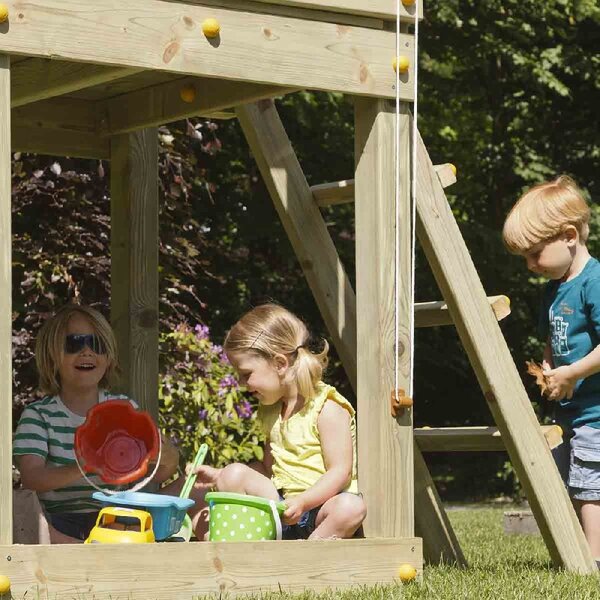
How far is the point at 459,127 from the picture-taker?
56.7ft

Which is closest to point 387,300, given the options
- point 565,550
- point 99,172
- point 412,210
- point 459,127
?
point 412,210

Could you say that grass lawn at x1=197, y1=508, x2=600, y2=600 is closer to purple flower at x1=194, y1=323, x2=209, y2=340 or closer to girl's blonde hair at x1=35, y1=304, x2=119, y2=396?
girl's blonde hair at x1=35, y1=304, x2=119, y2=396

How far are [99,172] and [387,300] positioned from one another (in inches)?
159

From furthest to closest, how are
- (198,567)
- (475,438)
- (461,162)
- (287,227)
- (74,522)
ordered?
(461,162)
(287,227)
(475,438)
(74,522)
(198,567)

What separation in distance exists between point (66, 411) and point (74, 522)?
0.41 m

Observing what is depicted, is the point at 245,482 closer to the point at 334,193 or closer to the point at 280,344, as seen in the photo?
the point at 280,344

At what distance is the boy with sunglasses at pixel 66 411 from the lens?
4.93 m

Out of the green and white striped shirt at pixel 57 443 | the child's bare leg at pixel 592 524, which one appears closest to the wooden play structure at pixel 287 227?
the child's bare leg at pixel 592 524

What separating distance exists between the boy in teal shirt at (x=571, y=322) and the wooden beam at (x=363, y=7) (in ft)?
3.48

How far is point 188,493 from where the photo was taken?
15.6 ft

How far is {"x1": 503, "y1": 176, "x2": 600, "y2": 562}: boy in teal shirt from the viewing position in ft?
17.4

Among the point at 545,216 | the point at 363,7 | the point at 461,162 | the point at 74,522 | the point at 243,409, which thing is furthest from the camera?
the point at 461,162

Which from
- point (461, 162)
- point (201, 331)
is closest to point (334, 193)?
point (201, 331)

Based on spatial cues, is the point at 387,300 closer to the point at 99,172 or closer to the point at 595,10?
the point at 99,172
